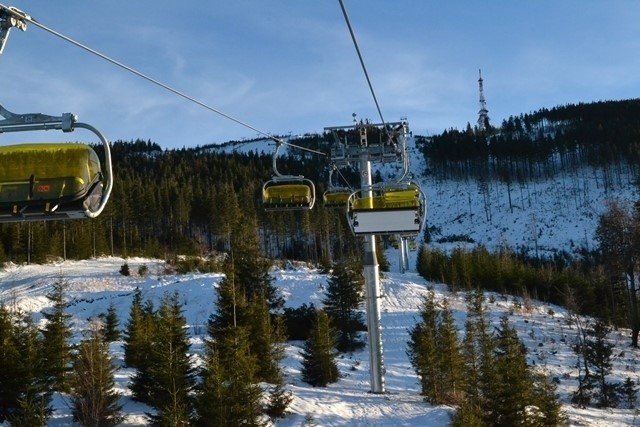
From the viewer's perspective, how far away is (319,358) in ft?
77.2

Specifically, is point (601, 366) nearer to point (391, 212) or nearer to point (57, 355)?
point (391, 212)

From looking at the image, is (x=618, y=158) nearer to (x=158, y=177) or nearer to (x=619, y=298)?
(x=619, y=298)

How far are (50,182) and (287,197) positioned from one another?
7677 mm

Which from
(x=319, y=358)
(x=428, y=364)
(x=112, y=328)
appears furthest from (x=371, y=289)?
(x=112, y=328)

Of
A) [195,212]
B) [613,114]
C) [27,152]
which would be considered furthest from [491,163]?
[27,152]

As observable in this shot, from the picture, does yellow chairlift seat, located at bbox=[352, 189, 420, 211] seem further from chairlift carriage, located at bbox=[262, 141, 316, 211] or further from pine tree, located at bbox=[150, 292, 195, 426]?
pine tree, located at bbox=[150, 292, 195, 426]

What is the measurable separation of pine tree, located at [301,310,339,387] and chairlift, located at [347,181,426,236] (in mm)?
10602

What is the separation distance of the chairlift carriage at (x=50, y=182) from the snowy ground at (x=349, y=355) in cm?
1267

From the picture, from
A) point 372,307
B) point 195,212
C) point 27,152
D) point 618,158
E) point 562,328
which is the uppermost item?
point 618,158

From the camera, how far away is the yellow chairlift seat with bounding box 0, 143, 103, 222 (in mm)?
5484

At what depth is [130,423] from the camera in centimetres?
1616

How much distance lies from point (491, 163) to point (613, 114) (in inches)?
1940

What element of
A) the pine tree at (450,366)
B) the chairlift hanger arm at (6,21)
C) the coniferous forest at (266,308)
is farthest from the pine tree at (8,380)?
the pine tree at (450,366)

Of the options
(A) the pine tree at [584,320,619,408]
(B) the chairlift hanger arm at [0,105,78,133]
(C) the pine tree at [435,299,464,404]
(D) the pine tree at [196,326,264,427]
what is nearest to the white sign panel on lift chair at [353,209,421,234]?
(D) the pine tree at [196,326,264,427]
